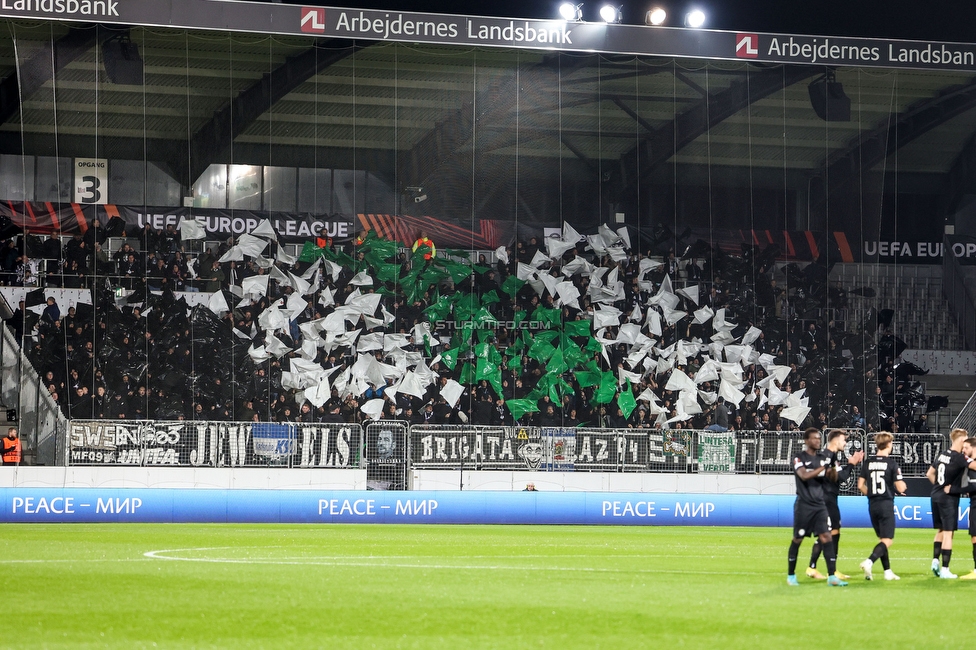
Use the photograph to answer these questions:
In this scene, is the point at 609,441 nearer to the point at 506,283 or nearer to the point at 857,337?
the point at 506,283

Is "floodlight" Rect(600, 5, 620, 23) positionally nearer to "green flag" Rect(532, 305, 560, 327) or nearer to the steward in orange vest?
"green flag" Rect(532, 305, 560, 327)

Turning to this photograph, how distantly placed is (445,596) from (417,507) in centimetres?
A: 1261

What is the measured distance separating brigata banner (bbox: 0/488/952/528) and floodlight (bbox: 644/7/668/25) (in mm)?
13021

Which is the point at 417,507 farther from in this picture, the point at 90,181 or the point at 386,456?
the point at 90,181

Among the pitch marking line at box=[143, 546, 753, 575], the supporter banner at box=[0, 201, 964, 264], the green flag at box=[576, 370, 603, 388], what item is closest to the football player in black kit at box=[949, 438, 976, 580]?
the pitch marking line at box=[143, 546, 753, 575]

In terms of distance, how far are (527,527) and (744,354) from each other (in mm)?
10787

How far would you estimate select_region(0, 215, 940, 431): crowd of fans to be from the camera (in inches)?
1153

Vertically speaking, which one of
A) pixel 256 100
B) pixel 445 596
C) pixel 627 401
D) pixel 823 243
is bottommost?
pixel 445 596

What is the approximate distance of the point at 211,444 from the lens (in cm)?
2472

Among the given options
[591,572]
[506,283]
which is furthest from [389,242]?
[591,572]

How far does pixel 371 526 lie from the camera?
22.7m

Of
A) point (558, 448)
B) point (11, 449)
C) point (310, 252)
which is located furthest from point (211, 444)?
point (310, 252)

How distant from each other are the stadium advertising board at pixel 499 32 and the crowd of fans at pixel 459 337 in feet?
16.4

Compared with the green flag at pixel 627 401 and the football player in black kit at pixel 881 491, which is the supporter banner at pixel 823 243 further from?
the football player in black kit at pixel 881 491
